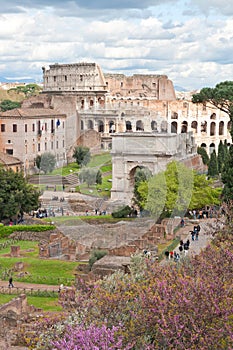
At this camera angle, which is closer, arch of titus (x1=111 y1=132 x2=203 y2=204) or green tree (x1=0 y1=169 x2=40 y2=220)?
green tree (x1=0 y1=169 x2=40 y2=220)

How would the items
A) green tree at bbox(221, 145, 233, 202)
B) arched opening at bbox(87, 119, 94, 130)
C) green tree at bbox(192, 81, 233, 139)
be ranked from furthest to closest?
arched opening at bbox(87, 119, 94, 130) < green tree at bbox(192, 81, 233, 139) < green tree at bbox(221, 145, 233, 202)

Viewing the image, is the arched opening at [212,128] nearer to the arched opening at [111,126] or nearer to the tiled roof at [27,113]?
the arched opening at [111,126]

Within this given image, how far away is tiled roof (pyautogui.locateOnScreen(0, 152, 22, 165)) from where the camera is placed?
163 ft

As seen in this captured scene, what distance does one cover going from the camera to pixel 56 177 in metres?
50.4

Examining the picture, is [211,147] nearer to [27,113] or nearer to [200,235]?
[27,113]

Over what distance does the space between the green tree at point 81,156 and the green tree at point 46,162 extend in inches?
76.6

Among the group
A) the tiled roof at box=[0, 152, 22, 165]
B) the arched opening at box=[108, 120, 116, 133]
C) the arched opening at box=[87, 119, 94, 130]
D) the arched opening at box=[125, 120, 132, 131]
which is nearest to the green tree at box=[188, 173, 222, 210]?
the tiled roof at box=[0, 152, 22, 165]

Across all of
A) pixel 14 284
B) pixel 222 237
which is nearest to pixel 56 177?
pixel 14 284

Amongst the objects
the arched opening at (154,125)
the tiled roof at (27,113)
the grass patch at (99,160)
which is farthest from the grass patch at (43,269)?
the arched opening at (154,125)

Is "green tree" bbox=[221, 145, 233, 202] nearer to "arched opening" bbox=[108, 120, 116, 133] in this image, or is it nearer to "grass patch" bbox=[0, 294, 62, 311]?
"grass patch" bbox=[0, 294, 62, 311]

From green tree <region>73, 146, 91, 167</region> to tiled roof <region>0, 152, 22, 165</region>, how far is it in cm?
530

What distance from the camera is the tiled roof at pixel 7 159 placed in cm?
4962

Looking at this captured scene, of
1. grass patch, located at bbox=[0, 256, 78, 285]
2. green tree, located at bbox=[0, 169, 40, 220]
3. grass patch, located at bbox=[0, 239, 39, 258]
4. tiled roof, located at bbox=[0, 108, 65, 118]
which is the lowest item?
grass patch, located at bbox=[0, 256, 78, 285]

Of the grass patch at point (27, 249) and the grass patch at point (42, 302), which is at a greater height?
the grass patch at point (27, 249)
